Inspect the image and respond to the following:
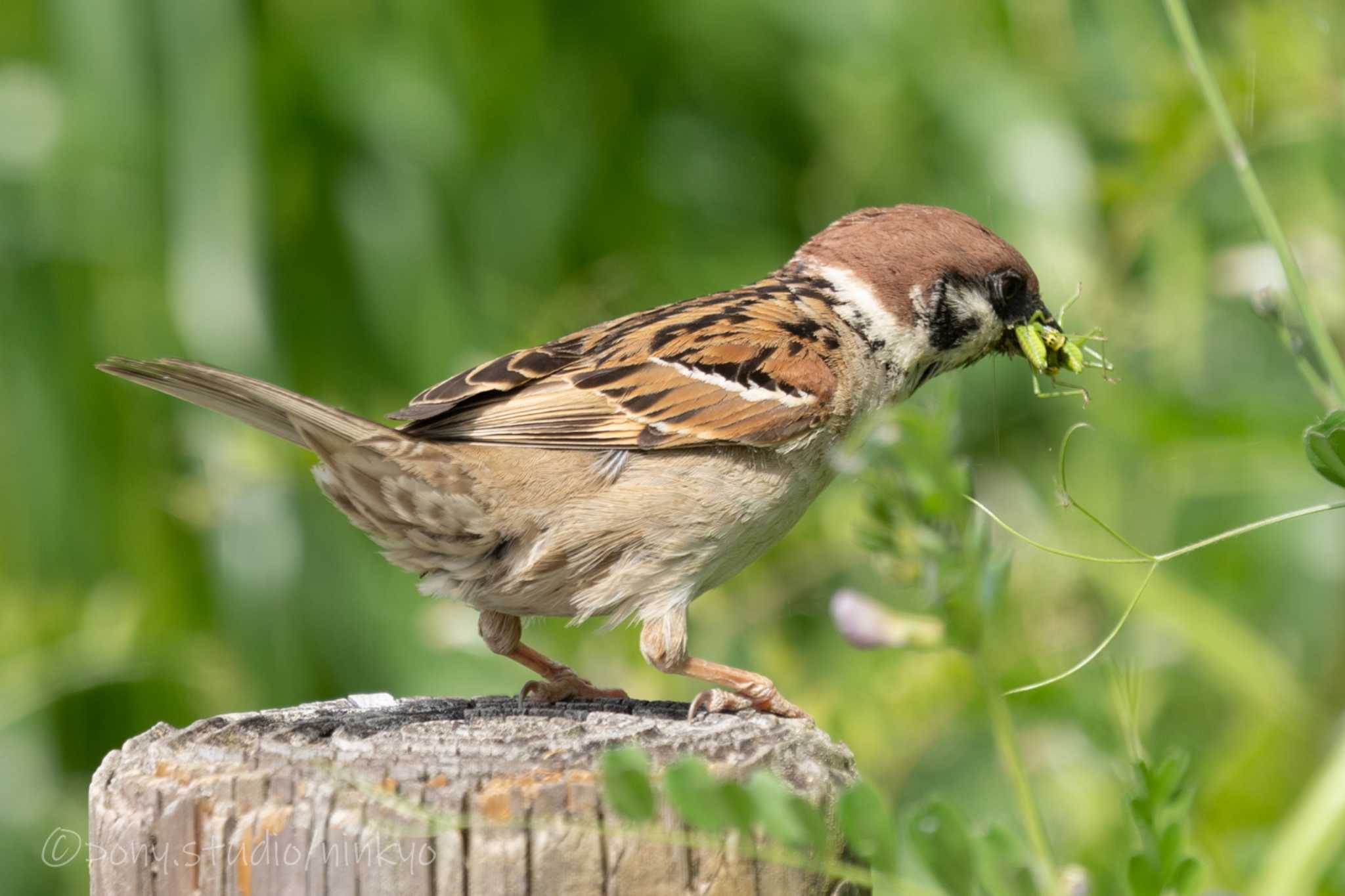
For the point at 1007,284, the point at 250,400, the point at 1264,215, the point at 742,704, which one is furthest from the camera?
the point at 1007,284

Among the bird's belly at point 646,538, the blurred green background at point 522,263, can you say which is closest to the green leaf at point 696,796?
the bird's belly at point 646,538

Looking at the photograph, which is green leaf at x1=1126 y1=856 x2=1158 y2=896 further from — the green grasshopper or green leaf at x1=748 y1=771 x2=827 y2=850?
the green grasshopper

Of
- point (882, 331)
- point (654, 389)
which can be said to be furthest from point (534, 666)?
point (882, 331)

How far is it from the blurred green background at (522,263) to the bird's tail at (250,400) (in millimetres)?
1225

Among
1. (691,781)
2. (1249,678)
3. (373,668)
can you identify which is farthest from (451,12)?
(691,781)

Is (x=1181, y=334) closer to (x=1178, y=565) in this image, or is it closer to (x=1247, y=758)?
(x=1178, y=565)

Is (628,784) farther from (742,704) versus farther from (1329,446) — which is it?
(742,704)

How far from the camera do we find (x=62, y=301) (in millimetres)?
5438

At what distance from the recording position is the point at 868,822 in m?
1.66

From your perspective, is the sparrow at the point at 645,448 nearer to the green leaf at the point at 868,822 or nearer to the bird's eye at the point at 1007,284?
the bird's eye at the point at 1007,284

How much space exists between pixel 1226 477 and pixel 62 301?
12.8ft

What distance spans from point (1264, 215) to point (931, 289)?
1.21 meters

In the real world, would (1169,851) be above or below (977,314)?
below

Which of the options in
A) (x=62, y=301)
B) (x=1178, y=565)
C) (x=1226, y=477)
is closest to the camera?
(x=1226, y=477)
